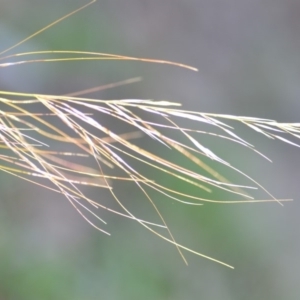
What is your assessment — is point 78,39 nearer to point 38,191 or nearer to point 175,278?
point 38,191

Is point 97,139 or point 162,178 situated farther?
point 162,178

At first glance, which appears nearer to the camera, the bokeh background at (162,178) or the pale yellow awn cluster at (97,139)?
the pale yellow awn cluster at (97,139)

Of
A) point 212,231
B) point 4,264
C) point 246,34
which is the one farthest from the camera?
point 246,34

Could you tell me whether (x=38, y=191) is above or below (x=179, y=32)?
below

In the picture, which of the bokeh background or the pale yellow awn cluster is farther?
the bokeh background

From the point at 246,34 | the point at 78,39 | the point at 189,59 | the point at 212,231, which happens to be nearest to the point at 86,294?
the point at 212,231

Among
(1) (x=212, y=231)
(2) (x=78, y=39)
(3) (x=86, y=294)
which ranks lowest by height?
(3) (x=86, y=294)

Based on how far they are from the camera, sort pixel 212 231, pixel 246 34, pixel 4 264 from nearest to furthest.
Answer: pixel 4 264 → pixel 212 231 → pixel 246 34

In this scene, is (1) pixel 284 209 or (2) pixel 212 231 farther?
(1) pixel 284 209
